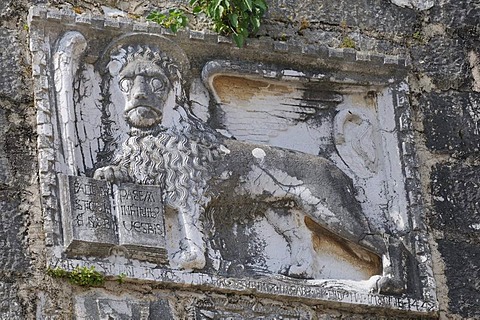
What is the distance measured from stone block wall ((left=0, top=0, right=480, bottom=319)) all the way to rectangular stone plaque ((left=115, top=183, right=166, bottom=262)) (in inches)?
5.5

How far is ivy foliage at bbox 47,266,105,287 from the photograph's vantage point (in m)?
5.86

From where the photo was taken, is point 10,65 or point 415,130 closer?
point 10,65

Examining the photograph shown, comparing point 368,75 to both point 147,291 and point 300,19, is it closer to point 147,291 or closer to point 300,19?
point 300,19

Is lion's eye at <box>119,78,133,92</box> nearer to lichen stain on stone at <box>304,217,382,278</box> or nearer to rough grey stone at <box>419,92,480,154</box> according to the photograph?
lichen stain on stone at <box>304,217,382,278</box>

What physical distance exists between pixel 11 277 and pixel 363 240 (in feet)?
4.64

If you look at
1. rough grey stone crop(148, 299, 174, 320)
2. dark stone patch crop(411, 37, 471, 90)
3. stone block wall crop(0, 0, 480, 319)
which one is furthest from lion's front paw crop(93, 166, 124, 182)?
dark stone patch crop(411, 37, 471, 90)

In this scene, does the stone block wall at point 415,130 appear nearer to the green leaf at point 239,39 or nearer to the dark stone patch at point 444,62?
the dark stone patch at point 444,62

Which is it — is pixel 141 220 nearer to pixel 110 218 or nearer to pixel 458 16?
pixel 110 218

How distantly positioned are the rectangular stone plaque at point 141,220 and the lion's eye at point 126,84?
17.2 inches

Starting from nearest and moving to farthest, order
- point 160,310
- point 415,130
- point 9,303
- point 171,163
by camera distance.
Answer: point 9,303 → point 160,310 → point 171,163 → point 415,130

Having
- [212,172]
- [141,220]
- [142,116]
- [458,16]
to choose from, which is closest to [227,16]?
[142,116]

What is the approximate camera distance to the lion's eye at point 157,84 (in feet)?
20.9

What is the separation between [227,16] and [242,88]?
301 mm

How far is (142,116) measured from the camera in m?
6.30
